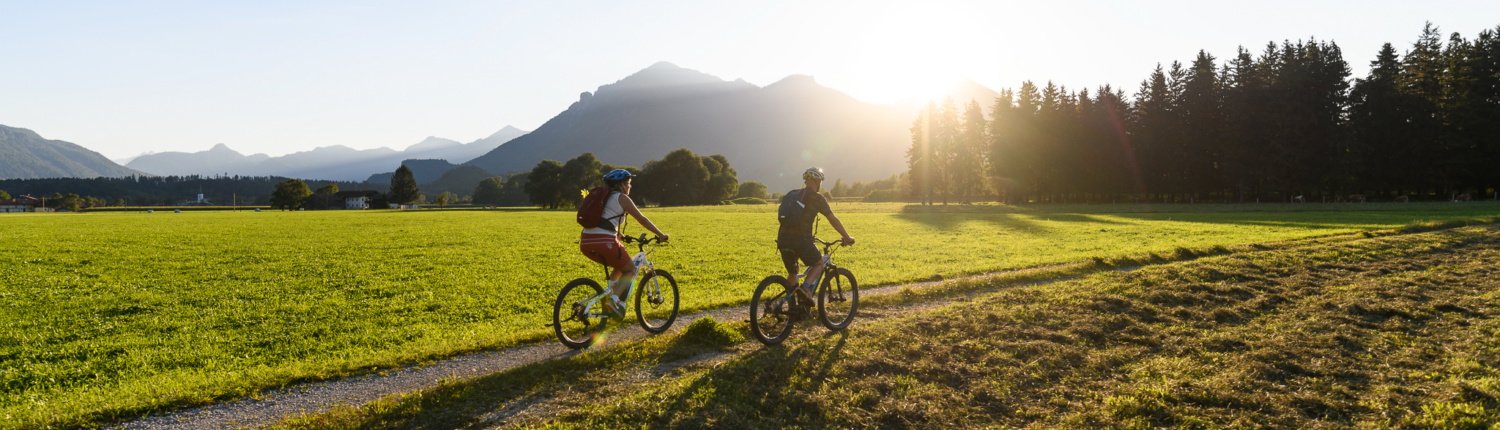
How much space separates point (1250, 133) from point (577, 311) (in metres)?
83.1

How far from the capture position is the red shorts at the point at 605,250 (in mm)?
7598

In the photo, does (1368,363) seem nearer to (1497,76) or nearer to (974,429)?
(974,429)

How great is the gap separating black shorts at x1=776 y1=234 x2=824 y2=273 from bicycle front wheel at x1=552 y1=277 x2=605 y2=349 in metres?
2.52

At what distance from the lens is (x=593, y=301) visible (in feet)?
26.0

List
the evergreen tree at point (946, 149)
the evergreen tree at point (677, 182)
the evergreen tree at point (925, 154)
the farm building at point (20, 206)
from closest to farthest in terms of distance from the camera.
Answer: the evergreen tree at point (946, 149) → the evergreen tree at point (925, 154) → the evergreen tree at point (677, 182) → the farm building at point (20, 206)

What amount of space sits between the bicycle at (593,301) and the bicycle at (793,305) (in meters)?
1.40

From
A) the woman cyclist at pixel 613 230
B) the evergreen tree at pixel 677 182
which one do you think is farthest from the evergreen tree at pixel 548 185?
the woman cyclist at pixel 613 230

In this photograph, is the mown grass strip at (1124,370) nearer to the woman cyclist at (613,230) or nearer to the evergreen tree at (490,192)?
the woman cyclist at (613,230)

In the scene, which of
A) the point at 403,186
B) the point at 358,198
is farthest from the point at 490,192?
the point at 358,198

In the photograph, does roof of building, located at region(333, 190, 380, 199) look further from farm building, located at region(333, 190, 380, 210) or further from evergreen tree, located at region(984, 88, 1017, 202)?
evergreen tree, located at region(984, 88, 1017, 202)

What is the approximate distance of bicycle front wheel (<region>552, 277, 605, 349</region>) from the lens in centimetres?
775

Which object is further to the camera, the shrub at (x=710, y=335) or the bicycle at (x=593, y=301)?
the shrub at (x=710, y=335)

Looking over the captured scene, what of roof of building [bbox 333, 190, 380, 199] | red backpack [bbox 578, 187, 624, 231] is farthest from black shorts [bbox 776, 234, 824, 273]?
roof of building [bbox 333, 190, 380, 199]

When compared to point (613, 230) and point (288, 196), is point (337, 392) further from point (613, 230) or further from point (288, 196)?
point (288, 196)
